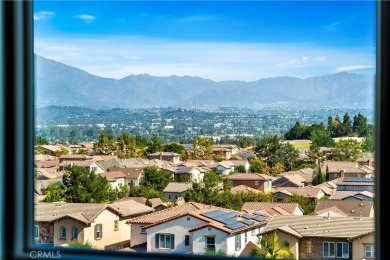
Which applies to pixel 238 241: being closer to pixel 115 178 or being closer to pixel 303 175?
pixel 303 175

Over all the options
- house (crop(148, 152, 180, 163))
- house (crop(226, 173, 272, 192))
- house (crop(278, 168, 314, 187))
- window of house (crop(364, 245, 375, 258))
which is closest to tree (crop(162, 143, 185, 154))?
house (crop(148, 152, 180, 163))

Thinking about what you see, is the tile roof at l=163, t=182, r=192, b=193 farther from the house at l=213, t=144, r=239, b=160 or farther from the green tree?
the green tree

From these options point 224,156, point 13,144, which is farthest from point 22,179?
point 224,156

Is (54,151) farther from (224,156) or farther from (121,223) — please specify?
(224,156)

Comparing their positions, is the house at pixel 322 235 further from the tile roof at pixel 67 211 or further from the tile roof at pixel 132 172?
the tile roof at pixel 67 211

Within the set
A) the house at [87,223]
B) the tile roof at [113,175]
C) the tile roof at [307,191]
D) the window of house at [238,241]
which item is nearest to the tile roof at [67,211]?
the house at [87,223]

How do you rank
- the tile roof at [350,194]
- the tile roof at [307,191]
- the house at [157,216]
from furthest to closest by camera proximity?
the house at [157,216] → the tile roof at [307,191] → the tile roof at [350,194]

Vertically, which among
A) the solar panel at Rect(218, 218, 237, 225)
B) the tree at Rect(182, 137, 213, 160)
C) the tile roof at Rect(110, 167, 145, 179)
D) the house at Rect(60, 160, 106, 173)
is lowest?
the solar panel at Rect(218, 218, 237, 225)
